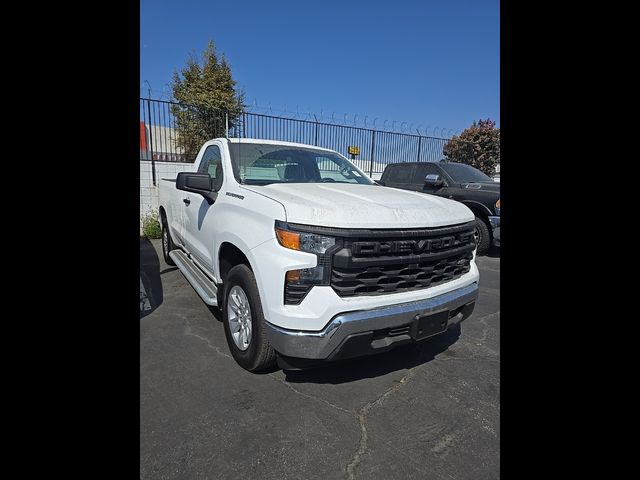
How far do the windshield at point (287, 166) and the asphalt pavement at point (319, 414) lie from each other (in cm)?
154

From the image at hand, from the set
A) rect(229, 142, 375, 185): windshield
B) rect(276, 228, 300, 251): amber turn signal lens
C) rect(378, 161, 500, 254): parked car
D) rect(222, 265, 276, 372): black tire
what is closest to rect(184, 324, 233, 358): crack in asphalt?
rect(222, 265, 276, 372): black tire

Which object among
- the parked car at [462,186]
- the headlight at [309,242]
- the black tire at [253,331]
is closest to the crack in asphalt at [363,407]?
the black tire at [253,331]

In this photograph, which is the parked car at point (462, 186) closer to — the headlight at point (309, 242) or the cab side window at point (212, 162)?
the cab side window at point (212, 162)

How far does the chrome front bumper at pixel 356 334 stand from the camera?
1982 millimetres

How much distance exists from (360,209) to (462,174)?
249 inches

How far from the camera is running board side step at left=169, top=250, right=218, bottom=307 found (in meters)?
2.97

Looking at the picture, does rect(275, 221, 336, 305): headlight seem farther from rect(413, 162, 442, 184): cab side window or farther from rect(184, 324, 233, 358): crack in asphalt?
rect(413, 162, 442, 184): cab side window

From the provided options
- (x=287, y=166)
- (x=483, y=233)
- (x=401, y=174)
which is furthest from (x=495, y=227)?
(x=287, y=166)
